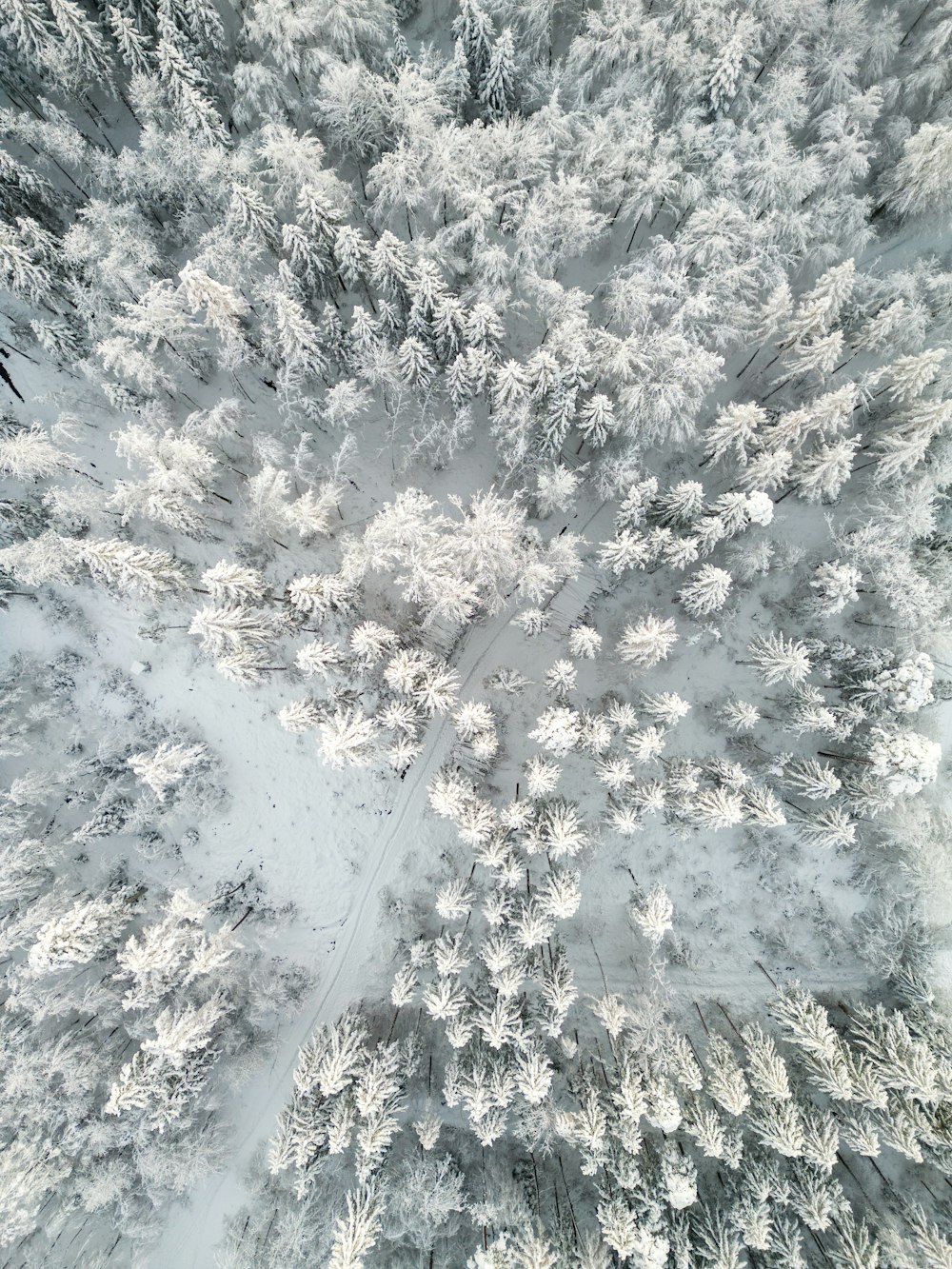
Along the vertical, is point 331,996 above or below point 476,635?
below

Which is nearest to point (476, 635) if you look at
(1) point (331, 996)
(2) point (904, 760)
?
(1) point (331, 996)

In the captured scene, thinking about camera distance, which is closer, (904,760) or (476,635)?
(904,760)

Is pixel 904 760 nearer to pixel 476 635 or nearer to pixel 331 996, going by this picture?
pixel 476 635

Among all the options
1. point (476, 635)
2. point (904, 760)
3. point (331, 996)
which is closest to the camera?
point (904, 760)

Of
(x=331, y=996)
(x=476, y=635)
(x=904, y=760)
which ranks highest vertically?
(x=476, y=635)

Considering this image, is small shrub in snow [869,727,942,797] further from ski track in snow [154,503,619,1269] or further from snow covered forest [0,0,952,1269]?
ski track in snow [154,503,619,1269]

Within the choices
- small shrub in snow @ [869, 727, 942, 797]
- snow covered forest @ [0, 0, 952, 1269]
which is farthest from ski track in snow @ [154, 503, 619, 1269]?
small shrub in snow @ [869, 727, 942, 797]

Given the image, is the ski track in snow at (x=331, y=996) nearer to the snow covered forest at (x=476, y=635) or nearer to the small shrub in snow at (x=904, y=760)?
the snow covered forest at (x=476, y=635)

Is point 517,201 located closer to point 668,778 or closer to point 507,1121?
point 668,778

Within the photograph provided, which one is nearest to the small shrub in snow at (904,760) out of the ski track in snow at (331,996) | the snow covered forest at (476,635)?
the snow covered forest at (476,635)
